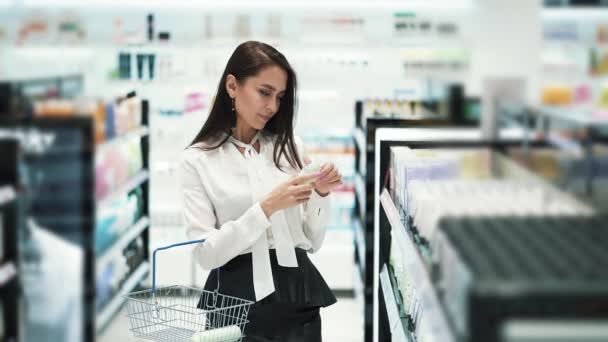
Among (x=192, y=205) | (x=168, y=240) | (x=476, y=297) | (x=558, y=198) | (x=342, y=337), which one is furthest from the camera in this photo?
(x=168, y=240)

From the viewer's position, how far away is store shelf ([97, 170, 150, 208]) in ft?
15.4

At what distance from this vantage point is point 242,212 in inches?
125

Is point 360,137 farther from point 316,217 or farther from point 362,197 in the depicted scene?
point 316,217

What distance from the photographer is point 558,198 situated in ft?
5.55

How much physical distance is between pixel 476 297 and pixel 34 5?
24.9ft

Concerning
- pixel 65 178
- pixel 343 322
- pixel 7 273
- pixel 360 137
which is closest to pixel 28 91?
pixel 65 178

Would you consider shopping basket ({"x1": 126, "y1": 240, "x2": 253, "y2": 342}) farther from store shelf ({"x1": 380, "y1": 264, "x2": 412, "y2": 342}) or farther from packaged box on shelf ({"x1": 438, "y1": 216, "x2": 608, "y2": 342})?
packaged box on shelf ({"x1": 438, "y1": 216, "x2": 608, "y2": 342})

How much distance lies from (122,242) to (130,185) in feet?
2.40

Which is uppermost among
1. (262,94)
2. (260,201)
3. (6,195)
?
(262,94)

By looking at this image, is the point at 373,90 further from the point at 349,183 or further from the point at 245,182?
the point at 245,182

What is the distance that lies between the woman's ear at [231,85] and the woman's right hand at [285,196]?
467 mm

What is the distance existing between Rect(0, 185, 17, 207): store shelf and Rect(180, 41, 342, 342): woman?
766 mm

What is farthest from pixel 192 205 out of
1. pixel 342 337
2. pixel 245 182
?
pixel 342 337

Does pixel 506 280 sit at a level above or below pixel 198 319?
above
